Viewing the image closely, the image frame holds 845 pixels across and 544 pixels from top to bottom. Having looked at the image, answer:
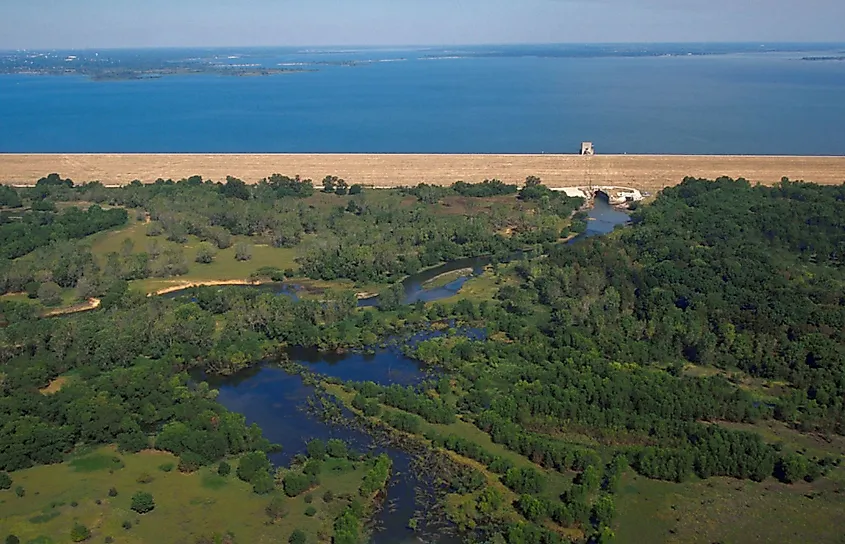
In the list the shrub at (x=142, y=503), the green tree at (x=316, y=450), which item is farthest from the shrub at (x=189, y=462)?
the green tree at (x=316, y=450)

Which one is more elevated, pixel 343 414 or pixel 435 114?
pixel 435 114

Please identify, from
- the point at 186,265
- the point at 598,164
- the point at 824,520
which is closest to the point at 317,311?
the point at 186,265

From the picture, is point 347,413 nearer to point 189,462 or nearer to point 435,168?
point 189,462

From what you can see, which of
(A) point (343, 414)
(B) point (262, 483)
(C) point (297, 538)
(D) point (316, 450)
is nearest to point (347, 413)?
(A) point (343, 414)

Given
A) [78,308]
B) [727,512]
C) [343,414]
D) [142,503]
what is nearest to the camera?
[142,503]

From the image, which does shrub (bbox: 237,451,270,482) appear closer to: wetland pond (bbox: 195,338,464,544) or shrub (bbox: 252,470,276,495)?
shrub (bbox: 252,470,276,495)

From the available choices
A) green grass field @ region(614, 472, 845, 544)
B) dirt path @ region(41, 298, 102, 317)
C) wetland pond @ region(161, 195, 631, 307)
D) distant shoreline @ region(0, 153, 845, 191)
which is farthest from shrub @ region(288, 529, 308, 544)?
distant shoreline @ region(0, 153, 845, 191)

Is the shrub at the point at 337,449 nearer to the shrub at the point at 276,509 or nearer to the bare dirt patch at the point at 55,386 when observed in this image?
the shrub at the point at 276,509
